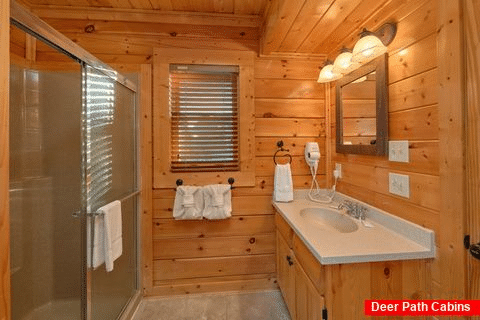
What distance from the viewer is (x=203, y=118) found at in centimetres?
204

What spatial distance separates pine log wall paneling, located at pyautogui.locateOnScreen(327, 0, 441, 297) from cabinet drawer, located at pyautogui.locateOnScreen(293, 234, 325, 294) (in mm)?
528

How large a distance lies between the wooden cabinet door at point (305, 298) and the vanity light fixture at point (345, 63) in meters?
1.35

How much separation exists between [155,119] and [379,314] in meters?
1.90

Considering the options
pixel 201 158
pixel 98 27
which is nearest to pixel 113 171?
pixel 201 158

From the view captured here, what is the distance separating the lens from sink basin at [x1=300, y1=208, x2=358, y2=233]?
156cm

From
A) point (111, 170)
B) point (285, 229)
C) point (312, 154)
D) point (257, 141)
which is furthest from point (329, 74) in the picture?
point (111, 170)

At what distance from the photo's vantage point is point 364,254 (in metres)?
1.04

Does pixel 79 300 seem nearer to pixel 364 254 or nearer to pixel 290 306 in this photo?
pixel 290 306

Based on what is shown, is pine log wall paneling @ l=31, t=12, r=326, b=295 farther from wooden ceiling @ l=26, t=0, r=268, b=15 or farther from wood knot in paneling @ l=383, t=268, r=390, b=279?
wood knot in paneling @ l=383, t=268, r=390, b=279

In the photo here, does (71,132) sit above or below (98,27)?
below

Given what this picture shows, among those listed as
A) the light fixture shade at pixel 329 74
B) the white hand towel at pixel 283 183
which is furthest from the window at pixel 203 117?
the light fixture shade at pixel 329 74

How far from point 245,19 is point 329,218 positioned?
1.76 metres

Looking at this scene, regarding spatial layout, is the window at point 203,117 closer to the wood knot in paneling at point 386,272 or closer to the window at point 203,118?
the window at point 203,118

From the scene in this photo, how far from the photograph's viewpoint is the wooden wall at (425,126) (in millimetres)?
1030
